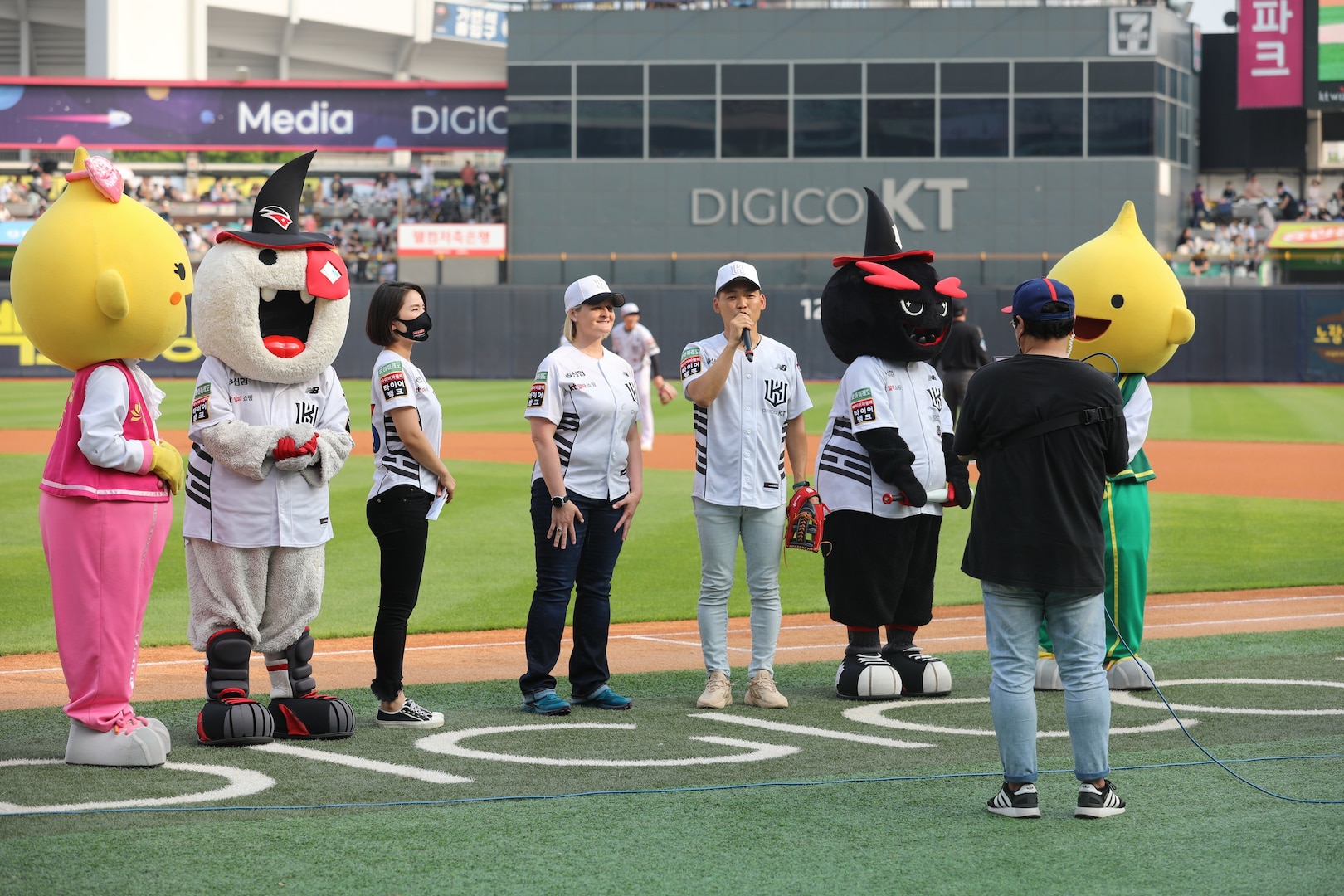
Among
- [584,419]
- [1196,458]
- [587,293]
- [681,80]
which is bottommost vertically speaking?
[1196,458]

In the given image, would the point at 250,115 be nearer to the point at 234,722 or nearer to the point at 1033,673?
the point at 234,722

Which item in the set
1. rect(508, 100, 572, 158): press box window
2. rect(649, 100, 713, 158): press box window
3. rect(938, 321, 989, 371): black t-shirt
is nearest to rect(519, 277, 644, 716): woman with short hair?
rect(938, 321, 989, 371): black t-shirt

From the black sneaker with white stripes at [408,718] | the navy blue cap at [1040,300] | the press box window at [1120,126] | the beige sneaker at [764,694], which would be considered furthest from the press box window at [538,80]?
the navy blue cap at [1040,300]

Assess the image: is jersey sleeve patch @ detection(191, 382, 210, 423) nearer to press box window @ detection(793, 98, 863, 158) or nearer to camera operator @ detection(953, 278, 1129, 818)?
camera operator @ detection(953, 278, 1129, 818)

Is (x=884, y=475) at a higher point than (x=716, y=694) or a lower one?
higher

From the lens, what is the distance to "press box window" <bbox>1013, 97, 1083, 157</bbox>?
129ft

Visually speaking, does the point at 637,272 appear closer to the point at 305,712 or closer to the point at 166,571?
the point at 166,571

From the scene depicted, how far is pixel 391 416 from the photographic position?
6574 mm

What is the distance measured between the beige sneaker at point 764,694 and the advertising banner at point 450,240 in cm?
3335

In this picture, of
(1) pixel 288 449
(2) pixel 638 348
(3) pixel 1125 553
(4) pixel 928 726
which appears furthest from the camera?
(2) pixel 638 348

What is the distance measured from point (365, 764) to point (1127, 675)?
384 centimetres

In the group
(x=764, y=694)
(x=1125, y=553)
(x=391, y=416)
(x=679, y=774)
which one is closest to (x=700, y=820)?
(x=679, y=774)

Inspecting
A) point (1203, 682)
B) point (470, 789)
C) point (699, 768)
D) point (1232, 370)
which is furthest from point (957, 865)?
point (1232, 370)

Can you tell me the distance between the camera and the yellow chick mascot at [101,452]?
5.79 meters
